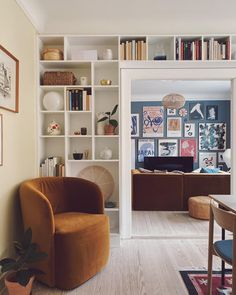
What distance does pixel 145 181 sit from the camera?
4.38m

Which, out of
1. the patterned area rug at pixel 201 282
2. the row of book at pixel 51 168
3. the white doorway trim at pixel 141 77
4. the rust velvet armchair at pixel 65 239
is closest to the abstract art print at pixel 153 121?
the white doorway trim at pixel 141 77

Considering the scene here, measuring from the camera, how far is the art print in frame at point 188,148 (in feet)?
21.7

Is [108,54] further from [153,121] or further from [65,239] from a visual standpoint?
[153,121]

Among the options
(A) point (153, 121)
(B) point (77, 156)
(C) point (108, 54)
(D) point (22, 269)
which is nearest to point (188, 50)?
(C) point (108, 54)

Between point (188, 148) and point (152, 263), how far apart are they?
14.8 ft

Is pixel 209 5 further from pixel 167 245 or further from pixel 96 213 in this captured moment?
pixel 167 245

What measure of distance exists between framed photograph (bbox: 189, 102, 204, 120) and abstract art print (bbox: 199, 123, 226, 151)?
0.22 metres

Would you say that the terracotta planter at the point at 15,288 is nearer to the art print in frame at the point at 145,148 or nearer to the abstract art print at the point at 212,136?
the art print in frame at the point at 145,148

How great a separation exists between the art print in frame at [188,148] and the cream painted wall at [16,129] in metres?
4.57

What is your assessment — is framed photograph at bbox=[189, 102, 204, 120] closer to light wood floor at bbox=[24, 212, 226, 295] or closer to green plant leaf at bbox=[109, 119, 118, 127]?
→ light wood floor at bbox=[24, 212, 226, 295]

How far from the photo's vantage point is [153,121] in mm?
6734

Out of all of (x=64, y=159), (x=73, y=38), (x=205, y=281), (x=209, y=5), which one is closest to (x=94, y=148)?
(x=64, y=159)

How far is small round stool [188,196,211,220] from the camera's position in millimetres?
3878

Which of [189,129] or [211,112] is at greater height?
[211,112]
